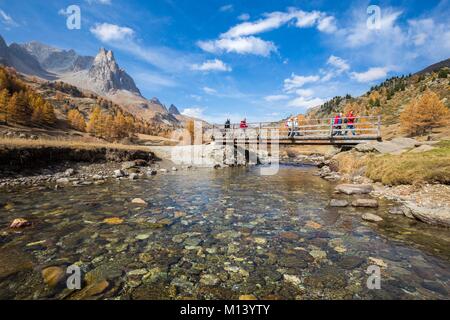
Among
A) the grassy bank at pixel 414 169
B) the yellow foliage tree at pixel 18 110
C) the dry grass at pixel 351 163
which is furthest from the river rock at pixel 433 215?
the yellow foliage tree at pixel 18 110

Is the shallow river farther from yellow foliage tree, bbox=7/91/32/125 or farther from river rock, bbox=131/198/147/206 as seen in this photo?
yellow foliage tree, bbox=7/91/32/125

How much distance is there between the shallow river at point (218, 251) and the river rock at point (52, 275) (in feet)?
0.36

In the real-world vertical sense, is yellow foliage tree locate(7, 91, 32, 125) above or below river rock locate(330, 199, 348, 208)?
above

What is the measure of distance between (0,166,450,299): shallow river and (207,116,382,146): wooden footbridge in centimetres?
1458

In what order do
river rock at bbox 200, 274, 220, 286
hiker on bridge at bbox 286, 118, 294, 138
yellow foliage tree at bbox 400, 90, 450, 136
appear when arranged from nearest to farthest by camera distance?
river rock at bbox 200, 274, 220, 286 → hiker on bridge at bbox 286, 118, 294, 138 → yellow foliage tree at bbox 400, 90, 450, 136

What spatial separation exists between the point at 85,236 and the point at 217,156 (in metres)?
28.3

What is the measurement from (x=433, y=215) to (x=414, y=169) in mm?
5147

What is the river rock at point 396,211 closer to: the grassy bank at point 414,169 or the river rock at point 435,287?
the grassy bank at point 414,169

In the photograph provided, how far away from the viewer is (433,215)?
8.55 metres

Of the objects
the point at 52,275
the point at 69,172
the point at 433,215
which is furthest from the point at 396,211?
the point at 69,172

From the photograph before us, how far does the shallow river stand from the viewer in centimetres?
485

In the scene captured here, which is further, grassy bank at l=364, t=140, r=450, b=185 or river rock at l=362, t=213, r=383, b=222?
grassy bank at l=364, t=140, r=450, b=185

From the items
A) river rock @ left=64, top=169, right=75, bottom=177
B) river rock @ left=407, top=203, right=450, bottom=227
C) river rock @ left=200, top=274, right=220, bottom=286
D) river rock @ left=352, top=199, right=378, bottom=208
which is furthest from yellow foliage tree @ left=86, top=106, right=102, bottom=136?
river rock @ left=407, top=203, right=450, bottom=227
